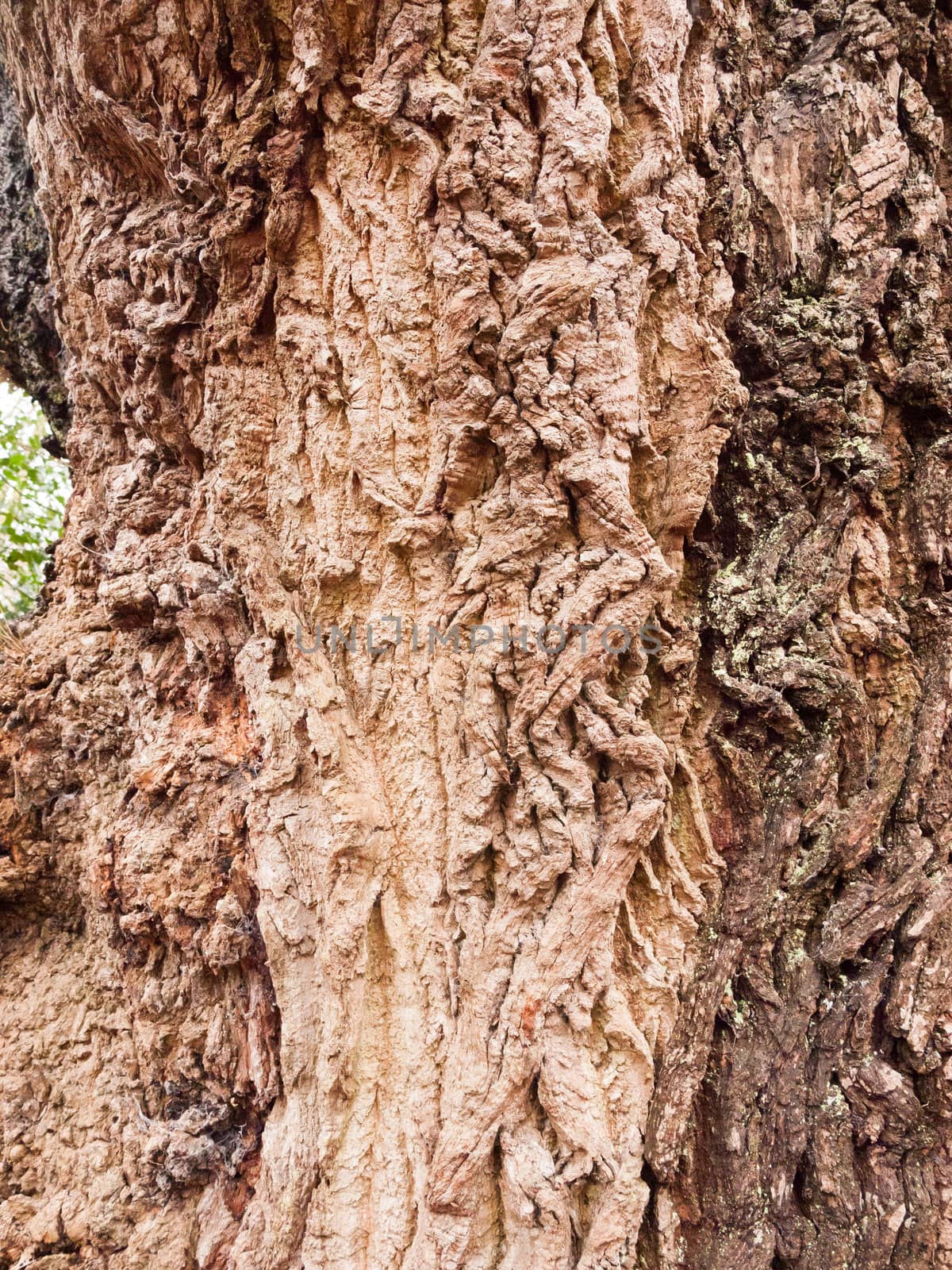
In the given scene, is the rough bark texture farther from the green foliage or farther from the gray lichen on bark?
the green foliage

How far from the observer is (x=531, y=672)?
155 centimetres

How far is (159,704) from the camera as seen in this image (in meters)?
2.05

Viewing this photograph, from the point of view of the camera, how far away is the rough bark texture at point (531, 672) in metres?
1.53

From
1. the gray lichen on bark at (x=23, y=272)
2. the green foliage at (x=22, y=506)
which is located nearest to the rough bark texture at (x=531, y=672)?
the gray lichen on bark at (x=23, y=272)

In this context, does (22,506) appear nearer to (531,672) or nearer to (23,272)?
(23,272)

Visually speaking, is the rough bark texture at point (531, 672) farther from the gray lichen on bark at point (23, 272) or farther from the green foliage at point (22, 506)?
the green foliage at point (22, 506)

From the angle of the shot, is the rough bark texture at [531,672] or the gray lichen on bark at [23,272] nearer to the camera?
the rough bark texture at [531,672]

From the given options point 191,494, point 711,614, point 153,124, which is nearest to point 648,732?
point 711,614

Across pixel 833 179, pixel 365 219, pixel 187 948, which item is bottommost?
pixel 187 948

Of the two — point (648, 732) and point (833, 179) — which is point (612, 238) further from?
point (648, 732)

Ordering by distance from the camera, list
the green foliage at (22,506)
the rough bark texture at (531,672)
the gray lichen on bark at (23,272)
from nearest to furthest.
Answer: the rough bark texture at (531,672) < the gray lichen on bark at (23,272) < the green foliage at (22,506)

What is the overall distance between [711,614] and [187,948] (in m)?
1.45

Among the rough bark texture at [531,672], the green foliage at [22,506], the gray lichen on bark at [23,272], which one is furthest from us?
the green foliage at [22,506]

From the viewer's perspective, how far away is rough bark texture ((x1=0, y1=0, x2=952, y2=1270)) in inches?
60.3
